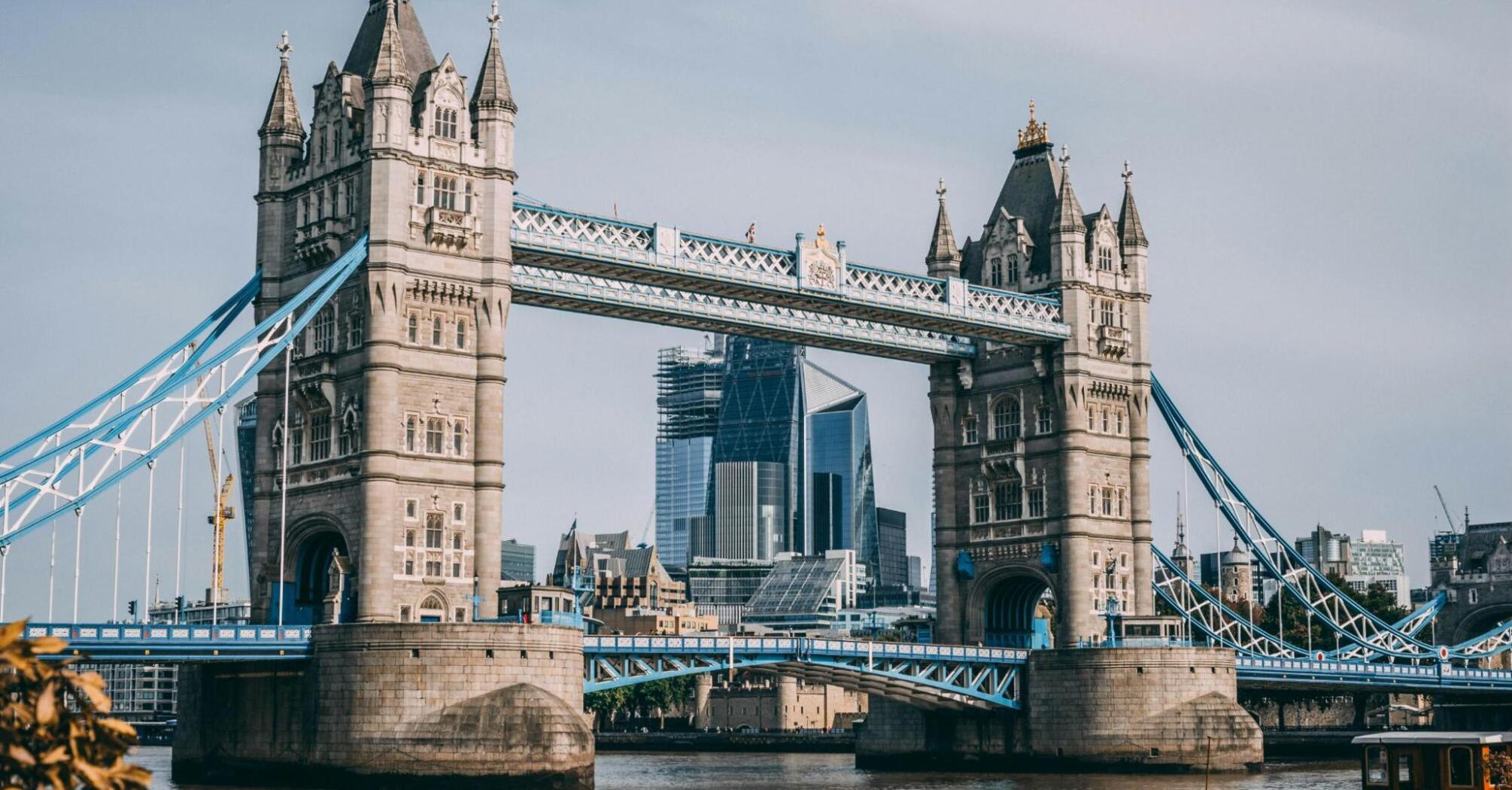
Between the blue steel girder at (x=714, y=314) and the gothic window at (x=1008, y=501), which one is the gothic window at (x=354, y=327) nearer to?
the blue steel girder at (x=714, y=314)

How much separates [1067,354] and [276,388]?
135 feet

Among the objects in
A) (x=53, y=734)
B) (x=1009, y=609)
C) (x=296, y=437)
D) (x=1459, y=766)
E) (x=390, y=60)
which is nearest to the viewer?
(x=53, y=734)

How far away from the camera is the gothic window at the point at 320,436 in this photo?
79062 mm

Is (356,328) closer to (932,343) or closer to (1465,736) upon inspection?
(932,343)

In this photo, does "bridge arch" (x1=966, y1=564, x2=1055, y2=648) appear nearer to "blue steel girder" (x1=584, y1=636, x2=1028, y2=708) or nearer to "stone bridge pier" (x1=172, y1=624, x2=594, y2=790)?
"blue steel girder" (x1=584, y1=636, x2=1028, y2=708)

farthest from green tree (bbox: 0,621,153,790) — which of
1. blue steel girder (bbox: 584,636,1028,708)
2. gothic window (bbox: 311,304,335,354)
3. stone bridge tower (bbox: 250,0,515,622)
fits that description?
gothic window (bbox: 311,304,335,354)

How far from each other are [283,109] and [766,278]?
73.3 feet

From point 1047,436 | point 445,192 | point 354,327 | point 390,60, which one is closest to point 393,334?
point 354,327

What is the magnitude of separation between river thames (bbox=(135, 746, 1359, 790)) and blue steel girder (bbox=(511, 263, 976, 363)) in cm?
2103

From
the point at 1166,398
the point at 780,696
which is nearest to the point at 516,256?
the point at 1166,398

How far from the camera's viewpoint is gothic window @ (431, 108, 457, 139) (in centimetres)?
7856

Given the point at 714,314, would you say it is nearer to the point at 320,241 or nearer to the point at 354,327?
the point at 354,327

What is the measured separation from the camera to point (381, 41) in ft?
260

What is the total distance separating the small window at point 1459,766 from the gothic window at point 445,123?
47274 mm
